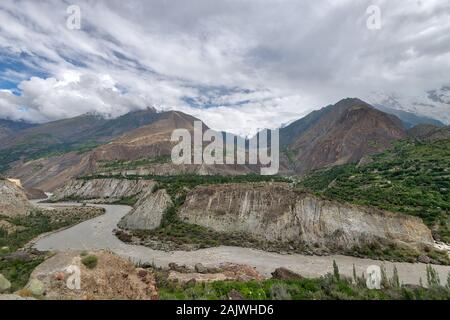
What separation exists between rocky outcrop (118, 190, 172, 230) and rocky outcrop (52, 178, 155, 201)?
1717 inches

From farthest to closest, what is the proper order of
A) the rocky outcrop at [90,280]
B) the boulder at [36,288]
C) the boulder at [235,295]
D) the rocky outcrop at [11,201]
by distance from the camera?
the rocky outcrop at [11,201] → the boulder at [235,295] → the rocky outcrop at [90,280] → the boulder at [36,288]

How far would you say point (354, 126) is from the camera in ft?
639

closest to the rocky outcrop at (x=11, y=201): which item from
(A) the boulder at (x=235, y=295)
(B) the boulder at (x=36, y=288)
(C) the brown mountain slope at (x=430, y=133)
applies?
(B) the boulder at (x=36, y=288)

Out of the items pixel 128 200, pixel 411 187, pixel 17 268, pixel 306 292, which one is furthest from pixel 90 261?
pixel 128 200

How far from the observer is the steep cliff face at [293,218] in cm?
5212

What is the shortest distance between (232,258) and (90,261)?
27.1 meters

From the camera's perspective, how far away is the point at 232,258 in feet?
163

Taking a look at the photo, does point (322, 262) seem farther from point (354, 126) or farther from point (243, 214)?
point (354, 126)

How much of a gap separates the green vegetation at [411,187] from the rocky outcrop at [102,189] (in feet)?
210

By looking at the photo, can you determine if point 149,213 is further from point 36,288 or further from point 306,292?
point 306,292

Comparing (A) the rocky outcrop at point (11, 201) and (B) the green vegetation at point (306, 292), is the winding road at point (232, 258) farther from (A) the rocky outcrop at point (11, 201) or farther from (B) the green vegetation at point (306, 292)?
(A) the rocky outcrop at point (11, 201)

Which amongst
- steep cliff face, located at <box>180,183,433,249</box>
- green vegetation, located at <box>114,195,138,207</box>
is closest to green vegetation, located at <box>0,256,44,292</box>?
steep cliff face, located at <box>180,183,433,249</box>

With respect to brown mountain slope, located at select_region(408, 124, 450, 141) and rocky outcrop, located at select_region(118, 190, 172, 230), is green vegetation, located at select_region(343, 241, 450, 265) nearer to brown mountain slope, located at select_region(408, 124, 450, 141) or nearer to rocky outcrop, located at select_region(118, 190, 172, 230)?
rocky outcrop, located at select_region(118, 190, 172, 230)

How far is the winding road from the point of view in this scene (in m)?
42.5
